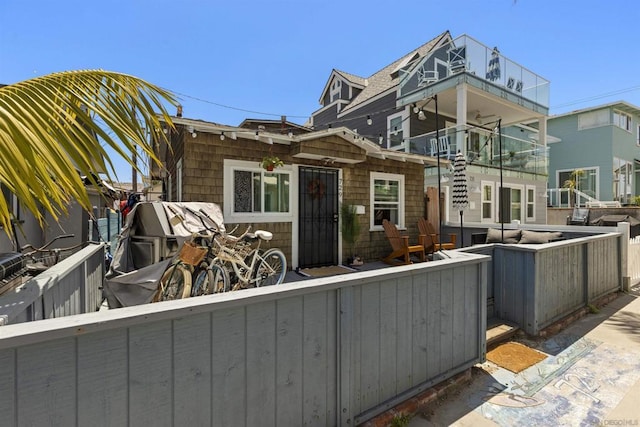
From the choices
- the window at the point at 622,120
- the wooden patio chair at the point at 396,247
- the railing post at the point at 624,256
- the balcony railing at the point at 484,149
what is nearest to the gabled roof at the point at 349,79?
the balcony railing at the point at 484,149

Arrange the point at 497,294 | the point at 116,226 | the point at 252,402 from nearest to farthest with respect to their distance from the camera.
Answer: the point at 252,402
the point at 497,294
the point at 116,226

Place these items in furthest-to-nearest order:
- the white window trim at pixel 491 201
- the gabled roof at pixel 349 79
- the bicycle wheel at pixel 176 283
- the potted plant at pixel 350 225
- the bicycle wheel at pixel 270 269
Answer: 1. the gabled roof at pixel 349 79
2. the white window trim at pixel 491 201
3. the potted plant at pixel 350 225
4. the bicycle wheel at pixel 270 269
5. the bicycle wheel at pixel 176 283

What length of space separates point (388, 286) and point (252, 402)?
41.6 inches

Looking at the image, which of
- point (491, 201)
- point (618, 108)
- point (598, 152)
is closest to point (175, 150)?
point (491, 201)

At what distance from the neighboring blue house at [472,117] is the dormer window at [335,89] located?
2.44 metres

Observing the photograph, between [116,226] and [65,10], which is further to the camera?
[116,226]

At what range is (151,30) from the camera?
6934 mm

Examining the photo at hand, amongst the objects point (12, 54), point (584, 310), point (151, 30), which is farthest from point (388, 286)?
point (151, 30)

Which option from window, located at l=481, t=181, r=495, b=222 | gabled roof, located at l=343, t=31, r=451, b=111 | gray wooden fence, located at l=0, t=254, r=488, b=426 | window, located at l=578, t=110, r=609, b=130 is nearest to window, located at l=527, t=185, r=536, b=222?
window, located at l=481, t=181, r=495, b=222

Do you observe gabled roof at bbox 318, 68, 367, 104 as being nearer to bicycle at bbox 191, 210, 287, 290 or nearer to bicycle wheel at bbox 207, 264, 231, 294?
bicycle at bbox 191, 210, 287, 290

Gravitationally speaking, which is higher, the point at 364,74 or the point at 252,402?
the point at 364,74

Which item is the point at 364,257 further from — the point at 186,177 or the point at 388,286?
the point at 388,286

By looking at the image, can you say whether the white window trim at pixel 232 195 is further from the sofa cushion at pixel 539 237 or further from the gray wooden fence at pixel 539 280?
the sofa cushion at pixel 539 237

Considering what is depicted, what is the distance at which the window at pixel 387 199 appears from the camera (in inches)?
295
